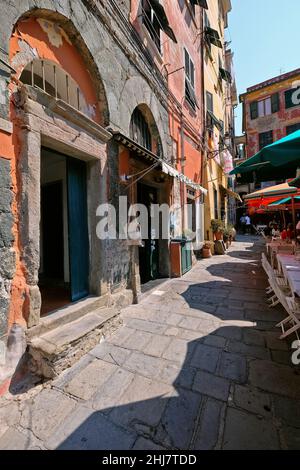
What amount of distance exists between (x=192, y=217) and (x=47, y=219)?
216 inches

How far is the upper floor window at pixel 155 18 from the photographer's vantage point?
532cm

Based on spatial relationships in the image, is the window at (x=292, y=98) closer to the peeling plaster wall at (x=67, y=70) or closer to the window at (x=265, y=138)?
the window at (x=265, y=138)

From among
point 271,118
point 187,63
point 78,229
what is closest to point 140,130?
point 78,229

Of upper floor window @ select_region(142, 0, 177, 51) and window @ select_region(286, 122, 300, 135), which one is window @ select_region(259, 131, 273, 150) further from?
upper floor window @ select_region(142, 0, 177, 51)

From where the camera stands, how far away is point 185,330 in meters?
3.35

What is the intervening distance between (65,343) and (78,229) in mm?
1664

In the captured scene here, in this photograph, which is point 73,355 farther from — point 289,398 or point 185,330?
point 289,398

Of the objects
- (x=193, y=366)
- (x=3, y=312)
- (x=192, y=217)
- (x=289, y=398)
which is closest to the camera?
(x=289, y=398)

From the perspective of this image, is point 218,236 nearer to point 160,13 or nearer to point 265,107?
point 160,13

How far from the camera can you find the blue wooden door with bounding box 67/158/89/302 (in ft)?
11.2

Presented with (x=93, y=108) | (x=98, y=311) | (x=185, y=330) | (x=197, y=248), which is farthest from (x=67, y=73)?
(x=197, y=248)

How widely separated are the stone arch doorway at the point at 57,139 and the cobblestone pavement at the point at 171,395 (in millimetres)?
866

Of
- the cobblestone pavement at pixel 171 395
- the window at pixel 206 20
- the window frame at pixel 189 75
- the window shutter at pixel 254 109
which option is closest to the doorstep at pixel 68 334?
the cobblestone pavement at pixel 171 395

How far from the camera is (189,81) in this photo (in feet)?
27.3
